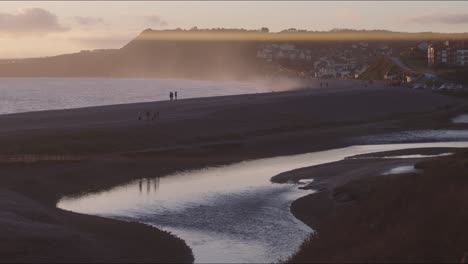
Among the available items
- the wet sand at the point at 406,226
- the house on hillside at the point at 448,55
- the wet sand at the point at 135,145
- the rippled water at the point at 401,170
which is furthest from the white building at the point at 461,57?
the wet sand at the point at 406,226

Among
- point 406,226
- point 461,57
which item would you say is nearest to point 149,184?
point 406,226

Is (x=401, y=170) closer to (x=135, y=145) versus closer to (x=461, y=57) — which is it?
(x=135, y=145)

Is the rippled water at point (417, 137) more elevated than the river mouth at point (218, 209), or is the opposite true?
the river mouth at point (218, 209)

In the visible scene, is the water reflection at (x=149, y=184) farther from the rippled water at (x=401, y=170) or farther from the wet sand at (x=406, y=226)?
the rippled water at (x=401, y=170)

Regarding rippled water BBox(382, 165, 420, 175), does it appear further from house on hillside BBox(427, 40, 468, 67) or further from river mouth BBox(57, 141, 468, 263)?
house on hillside BBox(427, 40, 468, 67)

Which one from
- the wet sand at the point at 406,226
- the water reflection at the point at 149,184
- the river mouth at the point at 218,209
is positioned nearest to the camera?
the wet sand at the point at 406,226

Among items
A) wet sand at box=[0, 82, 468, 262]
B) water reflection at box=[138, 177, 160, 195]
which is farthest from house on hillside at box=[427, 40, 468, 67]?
water reflection at box=[138, 177, 160, 195]
